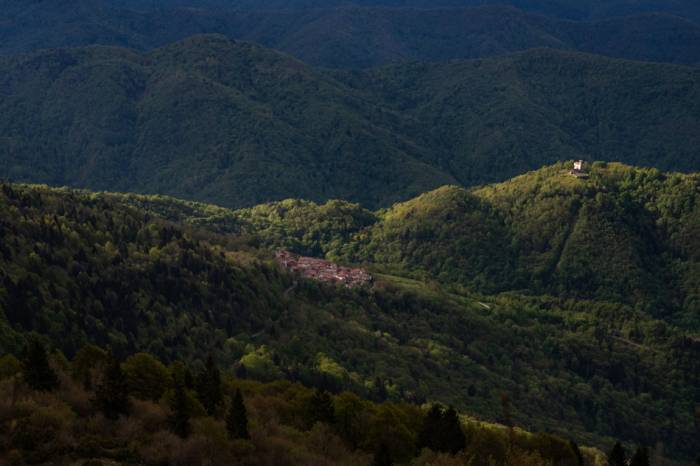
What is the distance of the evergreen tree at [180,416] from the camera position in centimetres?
5328

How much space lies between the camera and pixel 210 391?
6419 cm

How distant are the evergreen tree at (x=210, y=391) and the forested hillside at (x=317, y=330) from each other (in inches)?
1223

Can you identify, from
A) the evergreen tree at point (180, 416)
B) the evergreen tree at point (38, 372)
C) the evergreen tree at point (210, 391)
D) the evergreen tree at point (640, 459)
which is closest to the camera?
the evergreen tree at point (180, 416)

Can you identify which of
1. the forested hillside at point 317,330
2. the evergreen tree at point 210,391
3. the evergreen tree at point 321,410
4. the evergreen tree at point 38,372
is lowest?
the forested hillside at point 317,330

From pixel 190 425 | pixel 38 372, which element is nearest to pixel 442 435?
pixel 190 425

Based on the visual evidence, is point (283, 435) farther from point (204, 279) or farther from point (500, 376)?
point (500, 376)

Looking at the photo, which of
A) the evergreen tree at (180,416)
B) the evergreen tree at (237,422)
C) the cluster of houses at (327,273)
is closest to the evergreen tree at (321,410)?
the evergreen tree at (237,422)

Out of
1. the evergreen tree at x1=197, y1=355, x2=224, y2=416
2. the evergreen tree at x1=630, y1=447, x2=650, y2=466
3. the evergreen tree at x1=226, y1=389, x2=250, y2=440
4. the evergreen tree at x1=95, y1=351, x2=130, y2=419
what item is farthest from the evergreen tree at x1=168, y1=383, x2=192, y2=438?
the evergreen tree at x1=630, y1=447, x2=650, y2=466

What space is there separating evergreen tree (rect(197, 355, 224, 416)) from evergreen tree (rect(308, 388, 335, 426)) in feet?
26.9

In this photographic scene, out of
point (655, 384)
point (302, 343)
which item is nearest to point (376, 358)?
point (302, 343)

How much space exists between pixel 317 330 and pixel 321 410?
7656 centimetres

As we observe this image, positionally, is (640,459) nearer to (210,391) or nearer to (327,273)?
(210,391)

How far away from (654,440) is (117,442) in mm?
131670

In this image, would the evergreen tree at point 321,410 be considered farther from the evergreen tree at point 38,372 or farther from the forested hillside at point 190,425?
the evergreen tree at point 38,372
